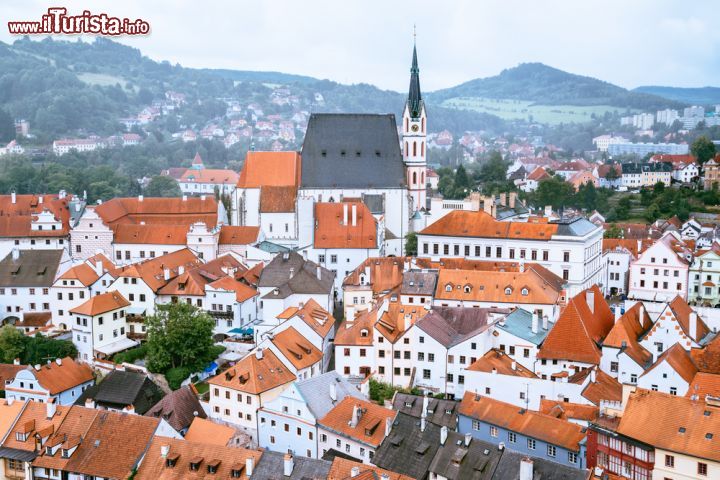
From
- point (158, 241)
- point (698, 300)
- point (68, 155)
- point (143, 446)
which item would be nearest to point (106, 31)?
point (158, 241)

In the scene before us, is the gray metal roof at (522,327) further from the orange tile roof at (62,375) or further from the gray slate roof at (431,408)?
the orange tile roof at (62,375)

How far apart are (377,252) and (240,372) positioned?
2386 cm

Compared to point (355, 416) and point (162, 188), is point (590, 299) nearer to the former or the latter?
point (355, 416)

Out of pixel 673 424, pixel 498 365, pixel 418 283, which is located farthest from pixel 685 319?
pixel 418 283

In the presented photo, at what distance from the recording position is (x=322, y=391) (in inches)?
1756

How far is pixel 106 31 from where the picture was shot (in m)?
67.4

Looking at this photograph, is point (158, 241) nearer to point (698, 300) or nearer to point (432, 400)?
point (432, 400)

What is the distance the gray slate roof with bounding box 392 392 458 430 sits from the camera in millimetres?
41125

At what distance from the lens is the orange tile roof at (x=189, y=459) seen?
124ft

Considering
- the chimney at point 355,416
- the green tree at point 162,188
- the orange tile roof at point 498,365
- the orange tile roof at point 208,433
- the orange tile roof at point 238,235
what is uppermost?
the green tree at point 162,188

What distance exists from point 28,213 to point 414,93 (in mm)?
40099

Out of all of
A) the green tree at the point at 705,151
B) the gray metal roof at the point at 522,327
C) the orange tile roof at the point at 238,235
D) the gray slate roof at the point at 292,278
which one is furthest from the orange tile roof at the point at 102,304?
the green tree at the point at 705,151

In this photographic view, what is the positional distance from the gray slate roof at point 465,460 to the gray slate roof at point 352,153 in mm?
43362

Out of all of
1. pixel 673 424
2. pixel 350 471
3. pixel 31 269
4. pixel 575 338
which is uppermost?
pixel 31 269
